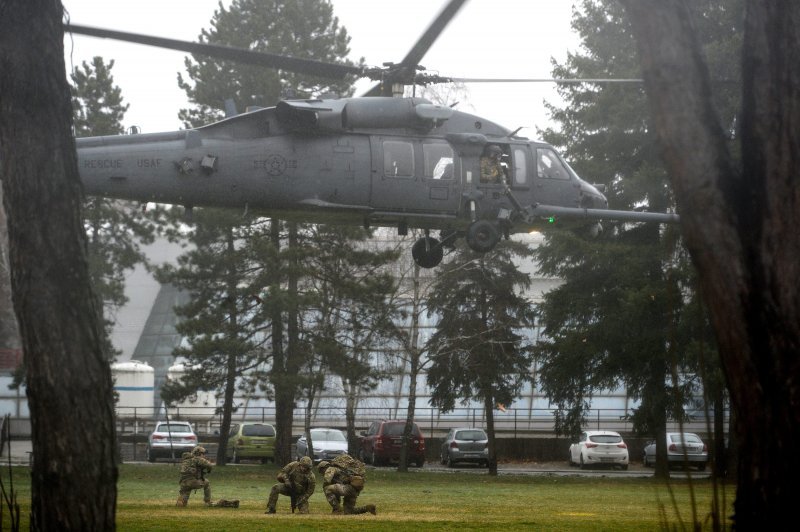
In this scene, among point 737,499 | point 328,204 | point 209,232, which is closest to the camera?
point 737,499

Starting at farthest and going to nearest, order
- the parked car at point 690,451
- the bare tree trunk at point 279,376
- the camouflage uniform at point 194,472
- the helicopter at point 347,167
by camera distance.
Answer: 1. the parked car at point 690,451
2. the bare tree trunk at point 279,376
3. the camouflage uniform at point 194,472
4. the helicopter at point 347,167

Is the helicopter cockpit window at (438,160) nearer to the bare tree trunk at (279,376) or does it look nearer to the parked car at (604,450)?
the bare tree trunk at (279,376)

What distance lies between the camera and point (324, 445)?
124 ft

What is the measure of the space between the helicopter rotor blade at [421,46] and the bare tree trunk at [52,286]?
3820mm

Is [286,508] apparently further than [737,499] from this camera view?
Yes

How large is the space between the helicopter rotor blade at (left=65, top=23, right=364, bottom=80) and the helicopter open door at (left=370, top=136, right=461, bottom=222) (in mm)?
2360

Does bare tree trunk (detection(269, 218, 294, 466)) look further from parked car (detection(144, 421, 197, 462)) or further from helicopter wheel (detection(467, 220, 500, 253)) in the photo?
helicopter wheel (detection(467, 220, 500, 253))

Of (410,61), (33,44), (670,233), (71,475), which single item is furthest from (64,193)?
(410,61)

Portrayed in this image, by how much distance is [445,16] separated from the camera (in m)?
9.87

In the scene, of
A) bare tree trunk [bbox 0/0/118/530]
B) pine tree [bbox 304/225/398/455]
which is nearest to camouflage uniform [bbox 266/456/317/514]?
bare tree trunk [bbox 0/0/118/530]

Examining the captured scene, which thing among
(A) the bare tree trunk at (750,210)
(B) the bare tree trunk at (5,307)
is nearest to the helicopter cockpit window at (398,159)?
(A) the bare tree trunk at (750,210)

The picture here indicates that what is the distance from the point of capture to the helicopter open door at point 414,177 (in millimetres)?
14867

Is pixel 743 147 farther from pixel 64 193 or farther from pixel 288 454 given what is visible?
pixel 288 454

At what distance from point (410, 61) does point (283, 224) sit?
21.6 m
